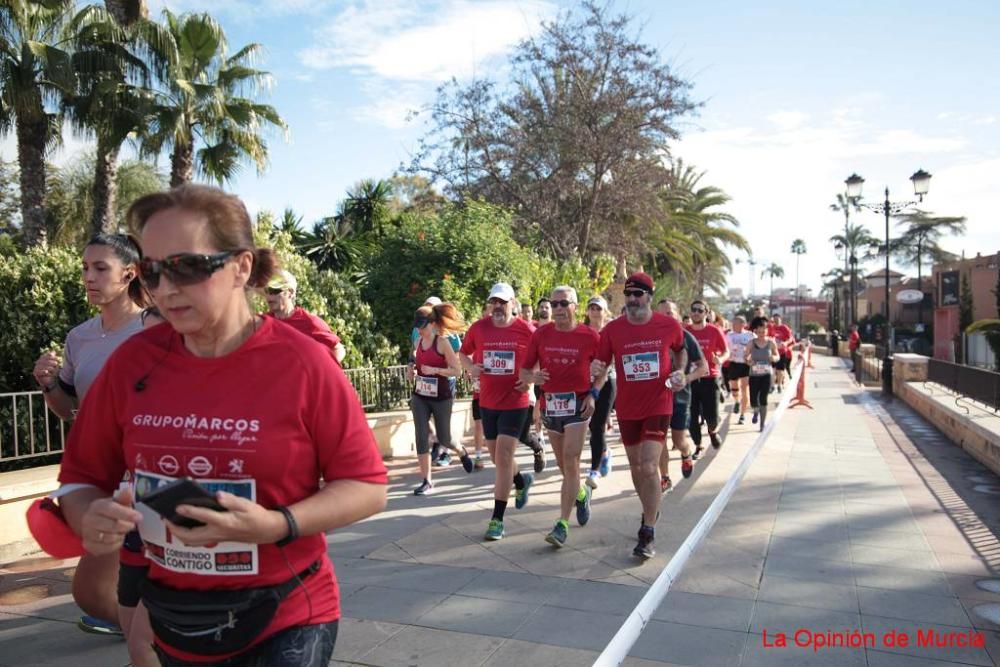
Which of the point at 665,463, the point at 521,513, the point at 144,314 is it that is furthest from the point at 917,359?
the point at 144,314

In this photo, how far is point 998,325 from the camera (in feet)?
81.1

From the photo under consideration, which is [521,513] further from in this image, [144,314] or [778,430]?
[778,430]

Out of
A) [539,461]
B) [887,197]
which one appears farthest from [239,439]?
[887,197]

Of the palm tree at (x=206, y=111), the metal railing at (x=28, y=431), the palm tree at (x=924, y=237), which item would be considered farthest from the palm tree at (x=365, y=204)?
the palm tree at (x=924, y=237)

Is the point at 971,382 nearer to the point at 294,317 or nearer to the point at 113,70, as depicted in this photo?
the point at 294,317

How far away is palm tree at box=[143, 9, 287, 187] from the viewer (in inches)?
626

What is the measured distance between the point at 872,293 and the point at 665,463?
86.5 m

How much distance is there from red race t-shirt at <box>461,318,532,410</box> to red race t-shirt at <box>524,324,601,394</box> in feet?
0.67

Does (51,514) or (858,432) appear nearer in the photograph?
(51,514)

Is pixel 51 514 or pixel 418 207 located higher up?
pixel 418 207

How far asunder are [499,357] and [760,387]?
688 cm

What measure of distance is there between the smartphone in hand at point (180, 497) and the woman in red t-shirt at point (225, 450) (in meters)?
0.16

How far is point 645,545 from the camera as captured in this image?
594cm

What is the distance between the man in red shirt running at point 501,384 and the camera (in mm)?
6543
